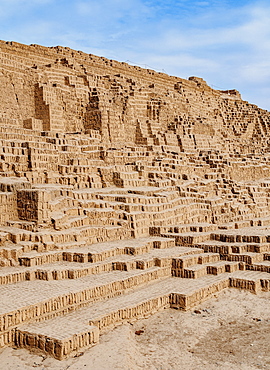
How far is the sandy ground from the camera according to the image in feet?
20.8

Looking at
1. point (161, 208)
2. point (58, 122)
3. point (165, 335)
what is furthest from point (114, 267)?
point (58, 122)

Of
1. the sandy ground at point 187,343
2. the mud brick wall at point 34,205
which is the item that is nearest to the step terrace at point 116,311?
the sandy ground at point 187,343

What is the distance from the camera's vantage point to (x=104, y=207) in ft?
42.2

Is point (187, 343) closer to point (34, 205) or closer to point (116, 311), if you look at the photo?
point (116, 311)

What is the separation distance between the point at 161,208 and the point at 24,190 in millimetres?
4540

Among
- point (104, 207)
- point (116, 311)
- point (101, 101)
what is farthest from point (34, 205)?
point (101, 101)

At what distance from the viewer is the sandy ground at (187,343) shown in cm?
635

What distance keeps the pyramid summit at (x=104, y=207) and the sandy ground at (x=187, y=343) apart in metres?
0.22

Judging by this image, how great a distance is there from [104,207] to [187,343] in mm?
5862

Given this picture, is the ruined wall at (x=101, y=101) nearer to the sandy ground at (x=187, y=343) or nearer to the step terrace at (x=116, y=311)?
the step terrace at (x=116, y=311)

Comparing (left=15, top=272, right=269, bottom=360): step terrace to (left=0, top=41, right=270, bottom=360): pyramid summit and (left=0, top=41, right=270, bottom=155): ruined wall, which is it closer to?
(left=0, top=41, right=270, bottom=360): pyramid summit

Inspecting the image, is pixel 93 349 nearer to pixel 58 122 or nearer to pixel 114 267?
pixel 114 267

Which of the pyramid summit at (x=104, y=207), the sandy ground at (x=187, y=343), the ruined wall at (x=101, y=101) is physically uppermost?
the ruined wall at (x=101, y=101)

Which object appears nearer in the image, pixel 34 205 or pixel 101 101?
pixel 34 205
